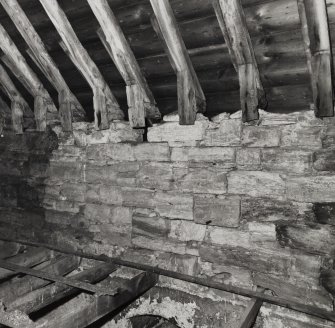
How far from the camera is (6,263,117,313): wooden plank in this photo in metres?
2.42

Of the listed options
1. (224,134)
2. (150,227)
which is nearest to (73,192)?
(150,227)

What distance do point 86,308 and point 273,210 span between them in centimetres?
169

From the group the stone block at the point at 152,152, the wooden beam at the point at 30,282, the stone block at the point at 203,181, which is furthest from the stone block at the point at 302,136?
the wooden beam at the point at 30,282

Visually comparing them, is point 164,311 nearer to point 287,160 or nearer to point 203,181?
point 203,181

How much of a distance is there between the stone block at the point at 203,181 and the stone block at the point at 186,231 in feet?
1.08

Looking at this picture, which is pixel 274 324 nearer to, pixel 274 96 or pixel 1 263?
pixel 274 96

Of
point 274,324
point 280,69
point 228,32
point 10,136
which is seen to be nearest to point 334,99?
point 280,69

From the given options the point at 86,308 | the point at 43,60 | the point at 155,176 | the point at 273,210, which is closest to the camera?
the point at 86,308

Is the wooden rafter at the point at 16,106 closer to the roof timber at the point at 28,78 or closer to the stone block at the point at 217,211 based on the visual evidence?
the roof timber at the point at 28,78

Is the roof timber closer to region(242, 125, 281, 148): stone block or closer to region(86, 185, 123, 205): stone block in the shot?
region(86, 185, 123, 205): stone block

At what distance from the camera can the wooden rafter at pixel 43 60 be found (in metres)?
2.74

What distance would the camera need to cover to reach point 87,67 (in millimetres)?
2945

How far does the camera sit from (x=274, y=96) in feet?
8.84

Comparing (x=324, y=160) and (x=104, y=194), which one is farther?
(x=104, y=194)
